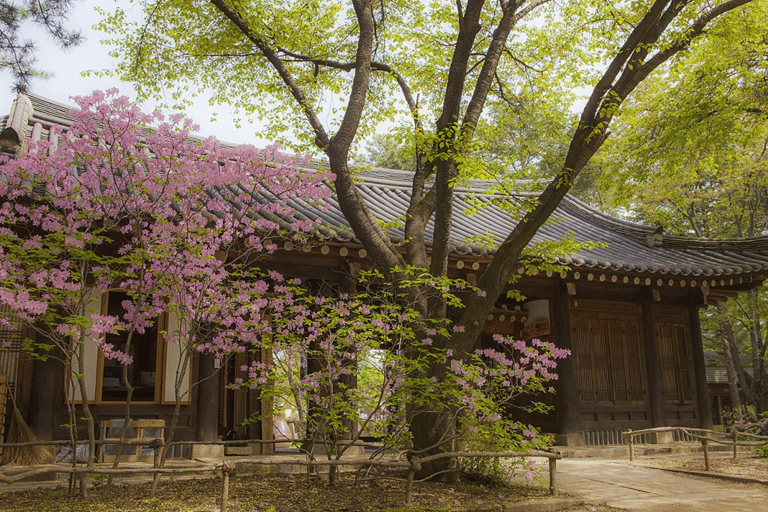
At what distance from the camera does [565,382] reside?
11.7m

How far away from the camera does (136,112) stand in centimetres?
601

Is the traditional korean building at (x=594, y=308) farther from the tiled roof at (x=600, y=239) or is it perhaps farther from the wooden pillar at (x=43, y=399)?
the wooden pillar at (x=43, y=399)

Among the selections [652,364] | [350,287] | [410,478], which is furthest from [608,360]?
[410,478]

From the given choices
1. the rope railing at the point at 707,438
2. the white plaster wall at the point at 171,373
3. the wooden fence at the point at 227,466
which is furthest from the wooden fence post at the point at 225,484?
the rope railing at the point at 707,438

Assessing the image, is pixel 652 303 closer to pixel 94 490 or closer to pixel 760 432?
pixel 760 432

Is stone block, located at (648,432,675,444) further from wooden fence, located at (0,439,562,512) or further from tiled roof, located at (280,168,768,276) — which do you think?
wooden fence, located at (0,439,562,512)

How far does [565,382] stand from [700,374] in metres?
3.59

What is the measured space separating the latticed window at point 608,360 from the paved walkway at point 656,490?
2864 mm

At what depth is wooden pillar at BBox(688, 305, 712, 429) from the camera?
514 inches

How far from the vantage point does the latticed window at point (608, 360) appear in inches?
481

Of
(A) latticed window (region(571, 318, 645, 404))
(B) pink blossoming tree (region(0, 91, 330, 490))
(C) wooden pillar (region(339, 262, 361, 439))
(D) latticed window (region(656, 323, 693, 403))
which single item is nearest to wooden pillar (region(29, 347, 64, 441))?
(B) pink blossoming tree (region(0, 91, 330, 490))

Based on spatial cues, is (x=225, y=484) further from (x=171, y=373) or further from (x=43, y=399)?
(x=171, y=373)

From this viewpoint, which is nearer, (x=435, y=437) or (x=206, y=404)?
(x=435, y=437)

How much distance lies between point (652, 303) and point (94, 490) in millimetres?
10530
